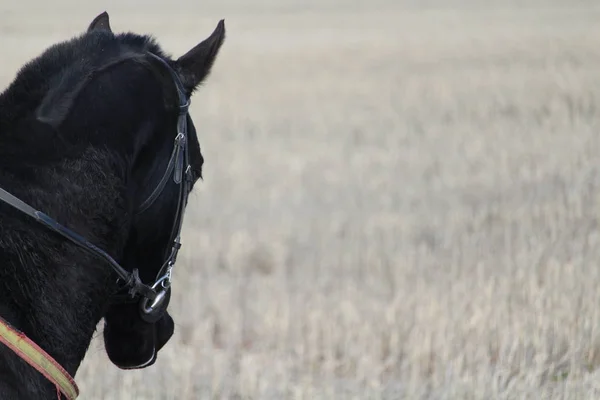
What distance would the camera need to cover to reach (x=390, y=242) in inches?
310

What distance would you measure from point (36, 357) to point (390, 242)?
5.54 m

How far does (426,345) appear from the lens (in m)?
5.46

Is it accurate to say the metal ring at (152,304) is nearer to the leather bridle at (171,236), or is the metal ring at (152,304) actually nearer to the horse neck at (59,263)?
the leather bridle at (171,236)

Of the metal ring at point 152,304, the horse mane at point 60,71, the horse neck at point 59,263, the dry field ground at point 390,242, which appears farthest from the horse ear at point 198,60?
the dry field ground at point 390,242

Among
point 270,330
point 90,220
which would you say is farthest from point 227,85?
point 90,220

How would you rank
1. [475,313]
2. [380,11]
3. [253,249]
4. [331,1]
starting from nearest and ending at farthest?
[475,313] < [253,249] < [380,11] < [331,1]

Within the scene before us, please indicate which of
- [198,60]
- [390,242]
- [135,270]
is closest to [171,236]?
[135,270]

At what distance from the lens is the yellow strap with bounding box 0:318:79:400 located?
8.00 feet

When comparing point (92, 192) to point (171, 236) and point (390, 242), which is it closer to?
point (171, 236)

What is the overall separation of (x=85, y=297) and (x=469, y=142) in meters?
9.67

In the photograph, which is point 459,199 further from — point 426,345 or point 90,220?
point 90,220

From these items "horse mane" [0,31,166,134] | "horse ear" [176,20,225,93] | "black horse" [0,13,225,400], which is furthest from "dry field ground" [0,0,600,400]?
"horse mane" [0,31,166,134]

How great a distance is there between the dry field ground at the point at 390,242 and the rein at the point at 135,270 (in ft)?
6.73

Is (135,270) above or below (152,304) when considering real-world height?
above
